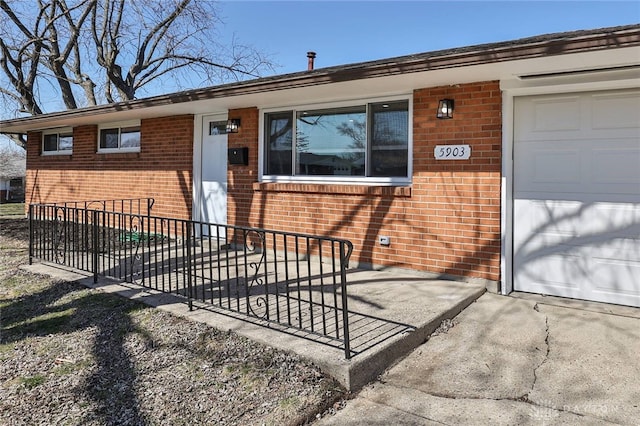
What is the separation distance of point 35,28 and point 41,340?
1622cm

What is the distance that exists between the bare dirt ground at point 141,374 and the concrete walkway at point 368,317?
4.5 inches

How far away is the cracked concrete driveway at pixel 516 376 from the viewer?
271 cm

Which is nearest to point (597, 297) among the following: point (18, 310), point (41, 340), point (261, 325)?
point (261, 325)

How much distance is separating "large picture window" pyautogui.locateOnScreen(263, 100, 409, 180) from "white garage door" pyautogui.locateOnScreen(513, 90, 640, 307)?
1.50 metres

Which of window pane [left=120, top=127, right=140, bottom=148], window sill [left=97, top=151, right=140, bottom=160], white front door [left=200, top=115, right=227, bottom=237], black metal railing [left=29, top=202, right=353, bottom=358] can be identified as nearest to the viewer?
black metal railing [left=29, top=202, right=353, bottom=358]

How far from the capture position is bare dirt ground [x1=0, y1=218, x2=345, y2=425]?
9.14 ft

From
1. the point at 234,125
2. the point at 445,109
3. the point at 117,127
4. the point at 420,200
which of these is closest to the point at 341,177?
the point at 420,200

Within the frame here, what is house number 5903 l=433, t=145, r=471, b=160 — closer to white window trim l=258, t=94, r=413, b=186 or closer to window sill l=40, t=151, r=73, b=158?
white window trim l=258, t=94, r=413, b=186

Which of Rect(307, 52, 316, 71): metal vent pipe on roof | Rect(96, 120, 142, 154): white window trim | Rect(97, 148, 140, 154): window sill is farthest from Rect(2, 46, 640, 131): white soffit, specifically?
Rect(307, 52, 316, 71): metal vent pipe on roof

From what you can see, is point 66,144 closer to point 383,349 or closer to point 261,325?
point 261,325

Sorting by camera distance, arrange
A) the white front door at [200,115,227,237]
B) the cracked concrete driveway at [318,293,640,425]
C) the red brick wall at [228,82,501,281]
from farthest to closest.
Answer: the white front door at [200,115,227,237], the red brick wall at [228,82,501,281], the cracked concrete driveway at [318,293,640,425]

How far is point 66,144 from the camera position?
39.9 ft

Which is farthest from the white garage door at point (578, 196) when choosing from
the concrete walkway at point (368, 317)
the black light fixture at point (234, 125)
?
the black light fixture at point (234, 125)

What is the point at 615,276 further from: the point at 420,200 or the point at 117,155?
the point at 117,155
